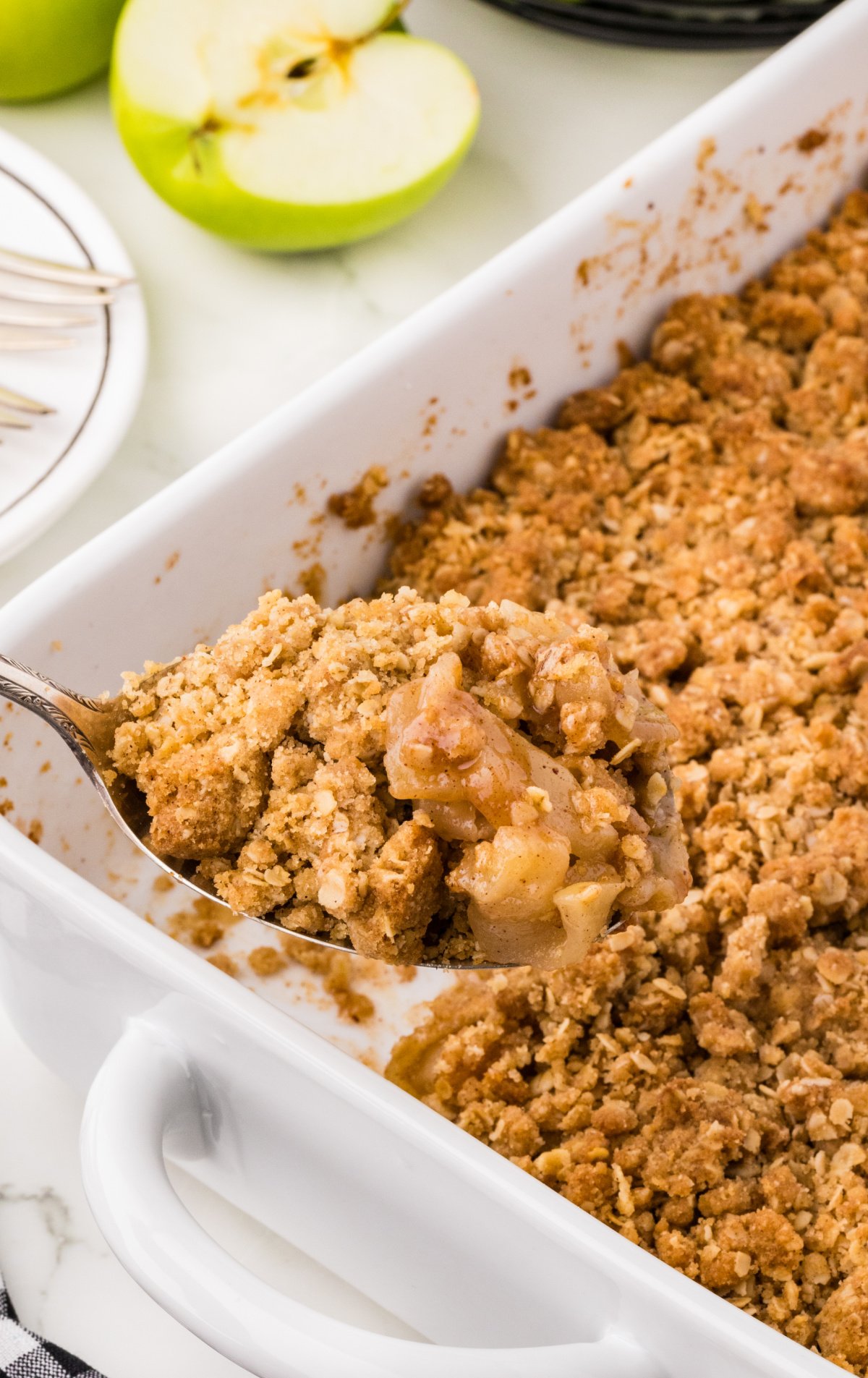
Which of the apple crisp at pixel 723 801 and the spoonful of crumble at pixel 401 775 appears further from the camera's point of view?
the apple crisp at pixel 723 801

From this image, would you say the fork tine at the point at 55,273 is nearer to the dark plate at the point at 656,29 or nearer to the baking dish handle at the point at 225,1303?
the dark plate at the point at 656,29

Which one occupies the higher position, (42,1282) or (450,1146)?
(450,1146)

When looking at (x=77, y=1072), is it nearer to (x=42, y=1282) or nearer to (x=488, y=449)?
(x=42, y=1282)

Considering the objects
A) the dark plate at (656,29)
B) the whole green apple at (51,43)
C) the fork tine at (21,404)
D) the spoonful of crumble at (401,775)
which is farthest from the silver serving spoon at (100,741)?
the dark plate at (656,29)

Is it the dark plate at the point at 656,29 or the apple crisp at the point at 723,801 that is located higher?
the dark plate at the point at 656,29

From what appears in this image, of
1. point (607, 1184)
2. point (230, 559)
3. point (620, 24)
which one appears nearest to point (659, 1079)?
point (607, 1184)

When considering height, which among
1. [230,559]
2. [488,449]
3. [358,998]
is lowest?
[358,998]

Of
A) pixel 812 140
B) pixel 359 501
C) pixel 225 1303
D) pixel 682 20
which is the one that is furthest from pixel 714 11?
pixel 225 1303
